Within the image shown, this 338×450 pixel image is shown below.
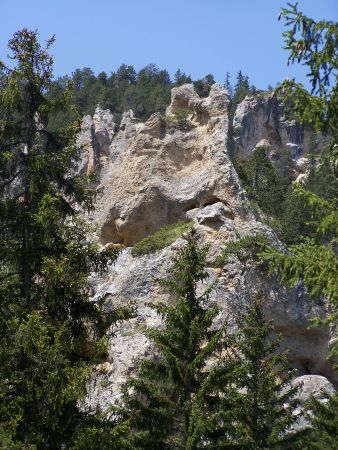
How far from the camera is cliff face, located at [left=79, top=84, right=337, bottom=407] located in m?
23.4

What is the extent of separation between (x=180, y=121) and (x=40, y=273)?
2486cm

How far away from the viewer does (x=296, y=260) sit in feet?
27.0

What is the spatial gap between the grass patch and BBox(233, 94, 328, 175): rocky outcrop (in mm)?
42137

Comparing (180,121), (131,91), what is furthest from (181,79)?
(180,121)

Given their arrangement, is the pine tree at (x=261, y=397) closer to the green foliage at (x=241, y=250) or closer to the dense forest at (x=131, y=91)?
the green foliage at (x=241, y=250)

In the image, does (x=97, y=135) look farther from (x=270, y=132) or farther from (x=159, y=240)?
(x=159, y=240)

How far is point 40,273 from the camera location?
1103 cm

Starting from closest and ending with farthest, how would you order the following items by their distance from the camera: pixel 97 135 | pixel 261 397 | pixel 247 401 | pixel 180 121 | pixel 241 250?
pixel 247 401
pixel 261 397
pixel 241 250
pixel 180 121
pixel 97 135

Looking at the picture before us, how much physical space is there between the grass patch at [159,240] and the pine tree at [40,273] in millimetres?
14646

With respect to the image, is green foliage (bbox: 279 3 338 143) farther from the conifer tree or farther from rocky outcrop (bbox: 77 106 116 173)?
rocky outcrop (bbox: 77 106 116 173)

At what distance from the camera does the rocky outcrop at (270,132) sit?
232 ft

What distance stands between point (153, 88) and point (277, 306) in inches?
2086

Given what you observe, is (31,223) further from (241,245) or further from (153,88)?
(153,88)

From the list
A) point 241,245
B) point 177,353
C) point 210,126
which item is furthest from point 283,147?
point 177,353
